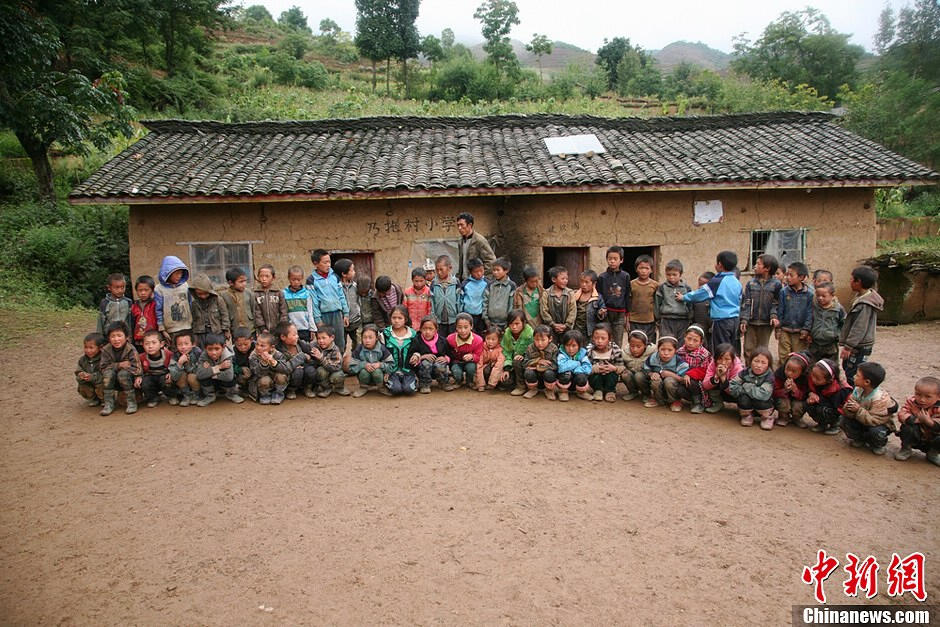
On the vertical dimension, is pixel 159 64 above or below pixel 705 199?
above

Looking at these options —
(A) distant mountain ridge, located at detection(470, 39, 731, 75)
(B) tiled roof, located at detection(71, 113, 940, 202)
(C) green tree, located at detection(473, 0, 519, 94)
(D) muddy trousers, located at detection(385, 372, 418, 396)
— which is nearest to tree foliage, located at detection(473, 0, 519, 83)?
(C) green tree, located at detection(473, 0, 519, 94)

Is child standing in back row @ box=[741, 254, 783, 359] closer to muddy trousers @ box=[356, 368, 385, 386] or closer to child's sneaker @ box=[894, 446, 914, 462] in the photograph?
child's sneaker @ box=[894, 446, 914, 462]

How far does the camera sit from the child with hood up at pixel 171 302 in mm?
6309

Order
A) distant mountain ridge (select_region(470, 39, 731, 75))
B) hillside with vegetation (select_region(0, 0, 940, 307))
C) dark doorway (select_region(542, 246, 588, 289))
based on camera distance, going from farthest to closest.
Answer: distant mountain ridge (select_region(470, 39, 731, 75)), hillside with vegetation (select_region(0, 0, 940, 307)), dark doorway (select_region(542, 246, 588, 289))

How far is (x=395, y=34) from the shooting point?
118 ft

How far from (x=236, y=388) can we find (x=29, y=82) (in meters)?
9.01

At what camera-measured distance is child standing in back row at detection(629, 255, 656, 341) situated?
263 inches

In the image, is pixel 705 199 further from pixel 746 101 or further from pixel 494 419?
pixel 746 101

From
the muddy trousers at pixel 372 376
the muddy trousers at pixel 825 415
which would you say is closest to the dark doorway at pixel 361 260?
the muddy trousers at pixel 372 376

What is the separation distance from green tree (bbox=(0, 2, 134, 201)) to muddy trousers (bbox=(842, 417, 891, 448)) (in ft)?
39.5

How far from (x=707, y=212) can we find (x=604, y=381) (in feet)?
15.7

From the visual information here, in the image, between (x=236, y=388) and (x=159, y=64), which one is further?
(x=159, y=64)

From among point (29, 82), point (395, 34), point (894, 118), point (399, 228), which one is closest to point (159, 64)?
point (395, 34)

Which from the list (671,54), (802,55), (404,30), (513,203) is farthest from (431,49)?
(671,54)
